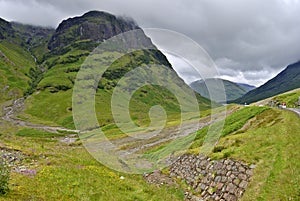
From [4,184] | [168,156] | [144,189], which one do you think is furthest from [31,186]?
[168,156]

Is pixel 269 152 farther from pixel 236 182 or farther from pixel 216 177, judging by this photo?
pixel 216 177

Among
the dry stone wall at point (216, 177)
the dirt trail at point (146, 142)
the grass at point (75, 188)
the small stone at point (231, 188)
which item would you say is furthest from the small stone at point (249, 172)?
the dirt trail at point (146, 142)

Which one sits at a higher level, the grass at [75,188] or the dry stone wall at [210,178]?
the dry stone wall at [210,178]

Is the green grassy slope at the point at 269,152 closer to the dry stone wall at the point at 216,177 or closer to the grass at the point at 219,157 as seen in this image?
the grass at the point at 219,157

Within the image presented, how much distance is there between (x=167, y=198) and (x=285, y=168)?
1034 cm

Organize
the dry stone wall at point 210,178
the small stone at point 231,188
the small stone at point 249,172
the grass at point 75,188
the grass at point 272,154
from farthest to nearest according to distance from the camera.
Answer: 1. the small stone at point 249,172
2. the dry stone wall at point 210,178
3. the small stone at point 231,188
4. the grass at point 272,154
5. the grass at point 75,188

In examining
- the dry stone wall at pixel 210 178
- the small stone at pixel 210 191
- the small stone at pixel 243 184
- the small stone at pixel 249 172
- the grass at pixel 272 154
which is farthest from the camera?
the small stone at pixel 210 191

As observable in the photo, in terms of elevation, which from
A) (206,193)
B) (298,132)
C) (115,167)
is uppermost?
(298,132)

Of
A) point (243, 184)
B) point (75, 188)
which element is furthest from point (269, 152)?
point (75, 188)

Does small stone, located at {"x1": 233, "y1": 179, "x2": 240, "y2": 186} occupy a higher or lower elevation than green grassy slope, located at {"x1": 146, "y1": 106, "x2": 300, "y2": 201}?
lower

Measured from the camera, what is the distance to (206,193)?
78.8 feet

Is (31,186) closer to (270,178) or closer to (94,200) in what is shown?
(94,200)

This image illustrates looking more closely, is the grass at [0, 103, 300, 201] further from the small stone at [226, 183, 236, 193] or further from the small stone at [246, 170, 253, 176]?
the small stone at [226, 183, 236, 193]

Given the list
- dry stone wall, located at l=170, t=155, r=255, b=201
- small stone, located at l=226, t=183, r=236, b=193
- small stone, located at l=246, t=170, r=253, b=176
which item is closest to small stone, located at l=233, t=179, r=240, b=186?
dry stone wall, located at l=170, t=155, r=255, b=201
